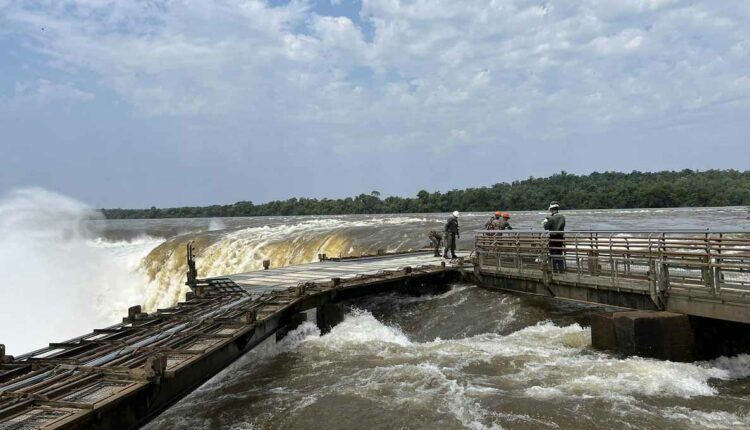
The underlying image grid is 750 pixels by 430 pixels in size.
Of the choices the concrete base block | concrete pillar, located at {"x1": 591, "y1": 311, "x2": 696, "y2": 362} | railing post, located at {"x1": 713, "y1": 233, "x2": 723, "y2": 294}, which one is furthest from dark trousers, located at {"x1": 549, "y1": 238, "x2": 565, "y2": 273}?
railing post, located at {"x1": 713, "y1": 233, "x2": 723, "y2": 294}

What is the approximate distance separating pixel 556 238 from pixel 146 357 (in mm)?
10251

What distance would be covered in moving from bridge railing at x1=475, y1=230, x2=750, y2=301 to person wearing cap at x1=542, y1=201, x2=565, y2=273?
23mm

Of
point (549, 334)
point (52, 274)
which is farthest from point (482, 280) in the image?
point (52, 274)

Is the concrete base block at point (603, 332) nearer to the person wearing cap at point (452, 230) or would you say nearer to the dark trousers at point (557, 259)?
the dark trousers at point (557, 259)

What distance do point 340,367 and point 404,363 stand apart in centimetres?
120

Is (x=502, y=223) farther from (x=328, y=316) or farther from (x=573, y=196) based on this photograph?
(x=573, y=196)

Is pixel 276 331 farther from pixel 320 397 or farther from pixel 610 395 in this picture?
pixel 610 395

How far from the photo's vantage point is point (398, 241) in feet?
114

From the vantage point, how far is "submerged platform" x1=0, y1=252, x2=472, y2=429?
6.01 metres

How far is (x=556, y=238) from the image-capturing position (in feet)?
47.3

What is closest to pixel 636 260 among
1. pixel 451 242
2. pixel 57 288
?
pixel 451 242

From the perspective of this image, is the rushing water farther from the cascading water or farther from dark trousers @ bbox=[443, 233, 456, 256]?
the cascading water

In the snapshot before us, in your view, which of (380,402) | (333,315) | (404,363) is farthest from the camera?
(333,315)

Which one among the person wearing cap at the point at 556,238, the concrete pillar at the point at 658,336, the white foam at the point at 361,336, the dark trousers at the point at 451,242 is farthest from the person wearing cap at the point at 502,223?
the concrete pillar at the point at 658,336
